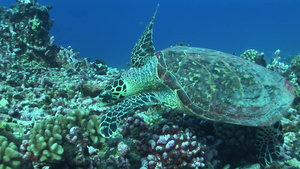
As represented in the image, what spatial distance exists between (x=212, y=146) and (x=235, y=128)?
0.52m

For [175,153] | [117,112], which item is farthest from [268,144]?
[117,112]

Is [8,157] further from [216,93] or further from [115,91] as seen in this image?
[216,93]

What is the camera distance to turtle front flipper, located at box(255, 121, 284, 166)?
3.27 m

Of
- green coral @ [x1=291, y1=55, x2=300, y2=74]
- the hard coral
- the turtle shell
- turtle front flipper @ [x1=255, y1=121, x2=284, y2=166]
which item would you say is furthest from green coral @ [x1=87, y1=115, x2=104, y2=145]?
green coral @ [x1=291, y1=55, x2=300, y2=74]

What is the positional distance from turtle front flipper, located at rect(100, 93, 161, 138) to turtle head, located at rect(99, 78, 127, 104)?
0.63 m

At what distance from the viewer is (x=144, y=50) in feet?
14.6

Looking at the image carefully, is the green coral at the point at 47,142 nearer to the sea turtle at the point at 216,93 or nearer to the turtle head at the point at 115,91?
the sea turtle at the point at 216,93

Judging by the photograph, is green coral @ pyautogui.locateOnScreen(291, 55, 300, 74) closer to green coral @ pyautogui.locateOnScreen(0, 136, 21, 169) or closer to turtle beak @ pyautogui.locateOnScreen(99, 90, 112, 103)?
turtle beak @ pyautogui.locateOnScreen(99, 90, 112, 103)

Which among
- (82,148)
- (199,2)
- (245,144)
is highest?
(199,2)

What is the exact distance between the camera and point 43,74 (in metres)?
6.61

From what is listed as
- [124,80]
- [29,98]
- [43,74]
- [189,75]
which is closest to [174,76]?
[189,75]

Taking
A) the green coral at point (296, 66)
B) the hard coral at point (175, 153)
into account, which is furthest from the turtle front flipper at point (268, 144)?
the green coral at point (296, 66)

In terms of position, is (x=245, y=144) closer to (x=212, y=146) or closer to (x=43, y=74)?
(x=212, y=146)

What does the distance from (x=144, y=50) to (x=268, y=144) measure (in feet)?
9.14
